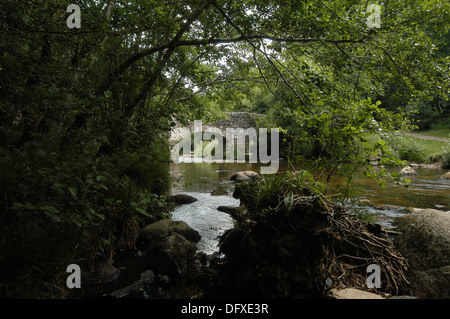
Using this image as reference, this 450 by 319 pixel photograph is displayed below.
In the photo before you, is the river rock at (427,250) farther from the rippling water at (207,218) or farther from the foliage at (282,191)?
the rippling water at (207,218)

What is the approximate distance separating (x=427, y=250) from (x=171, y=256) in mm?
3202

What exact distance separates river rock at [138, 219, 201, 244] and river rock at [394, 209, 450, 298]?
3.17 meters

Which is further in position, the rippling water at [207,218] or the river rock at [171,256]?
the rippling water at [207,218]

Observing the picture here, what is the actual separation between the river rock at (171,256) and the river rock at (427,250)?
9.22 feet

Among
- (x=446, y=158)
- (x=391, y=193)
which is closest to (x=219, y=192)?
(x=391, y=193)

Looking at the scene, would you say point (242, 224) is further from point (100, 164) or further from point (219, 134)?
point (219, 134)

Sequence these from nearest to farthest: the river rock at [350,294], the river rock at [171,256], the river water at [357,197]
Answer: the river rock at [350,294], the river rock at [171,256], the river water at [357,197]

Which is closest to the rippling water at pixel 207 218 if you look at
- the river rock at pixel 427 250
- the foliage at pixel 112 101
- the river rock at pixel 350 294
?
the foliage at pixel 112 101

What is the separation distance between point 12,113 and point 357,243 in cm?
383

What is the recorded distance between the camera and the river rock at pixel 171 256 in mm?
3668

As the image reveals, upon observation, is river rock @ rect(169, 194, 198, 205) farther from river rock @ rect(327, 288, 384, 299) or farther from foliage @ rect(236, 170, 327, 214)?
river rock @ rect(327, 288, 384, 299)

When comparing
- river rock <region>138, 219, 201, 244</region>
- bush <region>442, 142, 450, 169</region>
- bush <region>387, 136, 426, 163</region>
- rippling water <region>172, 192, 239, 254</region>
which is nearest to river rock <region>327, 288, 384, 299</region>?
rippling water <region>172, 192, 239, 254</region>

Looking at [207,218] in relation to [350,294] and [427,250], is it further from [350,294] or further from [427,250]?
[427,250]
